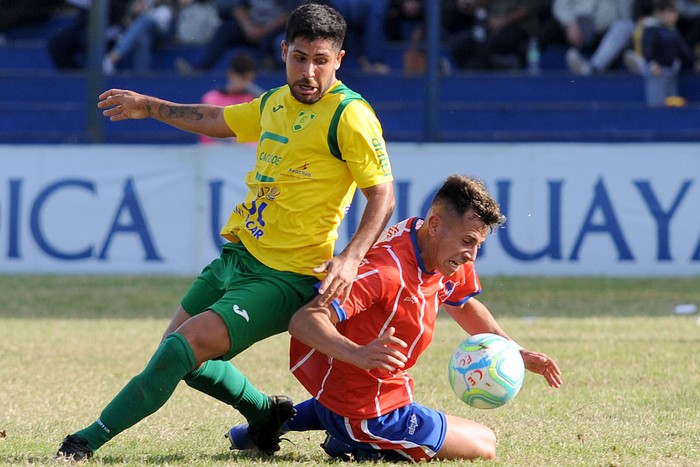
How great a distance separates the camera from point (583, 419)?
20.9 ft

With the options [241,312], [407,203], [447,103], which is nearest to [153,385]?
[241,312]

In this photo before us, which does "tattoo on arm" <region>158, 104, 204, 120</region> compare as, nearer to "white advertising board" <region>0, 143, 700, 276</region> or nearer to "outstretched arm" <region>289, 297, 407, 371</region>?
"outstretched arm" <region>289, 297, 407, 371</region>

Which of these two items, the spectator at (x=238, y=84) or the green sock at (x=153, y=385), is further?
the spectator at (x=238, y=84)

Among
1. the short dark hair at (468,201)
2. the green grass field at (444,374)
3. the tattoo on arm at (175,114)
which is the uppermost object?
the tattoo on arm at (175,114)

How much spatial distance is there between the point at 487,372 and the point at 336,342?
30.9 inches

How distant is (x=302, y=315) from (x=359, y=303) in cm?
24

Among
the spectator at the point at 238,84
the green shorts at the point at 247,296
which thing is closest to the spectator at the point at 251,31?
the spectator at the point at 238,84

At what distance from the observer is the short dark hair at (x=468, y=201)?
5090mm

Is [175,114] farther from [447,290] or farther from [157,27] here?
[157,27]

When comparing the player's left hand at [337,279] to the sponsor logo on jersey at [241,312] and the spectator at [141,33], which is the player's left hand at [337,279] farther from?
the spectator at [141,33]

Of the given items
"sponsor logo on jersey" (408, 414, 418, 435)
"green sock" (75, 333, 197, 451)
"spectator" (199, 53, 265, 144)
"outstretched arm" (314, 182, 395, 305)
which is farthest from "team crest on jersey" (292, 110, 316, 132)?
"spectator" (199, 53, 265, 144)

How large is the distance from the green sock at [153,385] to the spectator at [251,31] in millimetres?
11000

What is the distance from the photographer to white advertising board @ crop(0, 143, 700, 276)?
12.9 m

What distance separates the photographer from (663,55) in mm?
14867
